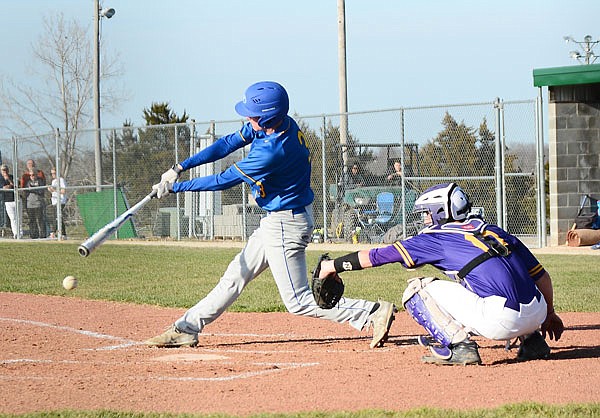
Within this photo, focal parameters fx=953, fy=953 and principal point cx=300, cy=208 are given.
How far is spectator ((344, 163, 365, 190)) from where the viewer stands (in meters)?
20.7

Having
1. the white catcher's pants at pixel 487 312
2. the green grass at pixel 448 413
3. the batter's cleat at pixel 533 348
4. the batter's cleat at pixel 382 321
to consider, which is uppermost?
the white catcher's pants at pixel 487 312

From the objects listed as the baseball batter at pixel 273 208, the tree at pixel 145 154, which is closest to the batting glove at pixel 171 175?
the baseball batter at pixel 273 208

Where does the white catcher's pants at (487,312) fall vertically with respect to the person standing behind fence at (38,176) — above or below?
below

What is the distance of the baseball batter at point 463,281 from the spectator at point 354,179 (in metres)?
14.0

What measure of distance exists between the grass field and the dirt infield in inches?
69.6

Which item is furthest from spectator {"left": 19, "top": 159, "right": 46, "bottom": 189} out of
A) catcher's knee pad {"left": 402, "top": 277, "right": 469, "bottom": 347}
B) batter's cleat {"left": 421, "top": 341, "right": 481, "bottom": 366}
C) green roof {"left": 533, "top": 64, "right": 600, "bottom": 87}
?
batter's cleat {"left": 421, "top": 341, "right": 481, "bottom": 366}

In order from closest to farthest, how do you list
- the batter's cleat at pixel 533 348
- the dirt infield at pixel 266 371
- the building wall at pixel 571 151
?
1. the dirt infield at pixel 266 371
2. the batter's cleat at pixel 533 348
3. the building wall at pixel 571 151

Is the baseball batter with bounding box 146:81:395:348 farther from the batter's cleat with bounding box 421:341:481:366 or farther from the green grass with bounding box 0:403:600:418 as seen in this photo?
the green grass with bounding box 0:403:600:418

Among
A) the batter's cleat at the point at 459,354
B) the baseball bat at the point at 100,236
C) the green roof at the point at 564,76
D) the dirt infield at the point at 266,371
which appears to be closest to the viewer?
the dirt infield at the point at 266,371

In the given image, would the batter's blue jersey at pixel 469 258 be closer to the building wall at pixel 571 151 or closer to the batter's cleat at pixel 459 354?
the batter's cleat at pixel 459 354

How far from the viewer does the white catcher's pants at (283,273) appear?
732cm

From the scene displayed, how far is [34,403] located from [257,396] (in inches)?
50.7

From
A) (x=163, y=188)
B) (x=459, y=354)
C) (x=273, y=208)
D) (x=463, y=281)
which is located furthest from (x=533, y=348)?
(x=163, y=188)

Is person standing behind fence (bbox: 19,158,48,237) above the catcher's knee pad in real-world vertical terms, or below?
above
